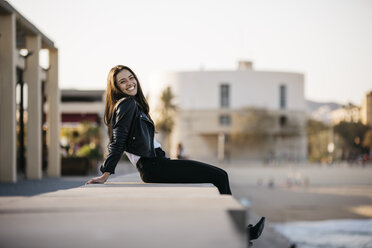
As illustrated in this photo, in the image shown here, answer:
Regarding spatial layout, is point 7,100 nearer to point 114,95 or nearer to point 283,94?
point 114,95

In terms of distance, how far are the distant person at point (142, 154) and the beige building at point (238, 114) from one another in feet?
199

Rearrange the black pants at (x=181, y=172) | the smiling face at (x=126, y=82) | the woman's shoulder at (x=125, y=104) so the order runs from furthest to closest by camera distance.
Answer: the smiling face at (x=126, y=82) → the woman's shoulder at (x=125, y=104) → the black pants at (x=181, y=172)

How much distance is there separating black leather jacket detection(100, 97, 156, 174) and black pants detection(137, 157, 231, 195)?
79 millimetres

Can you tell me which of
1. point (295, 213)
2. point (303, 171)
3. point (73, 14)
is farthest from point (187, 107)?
point (73, 14)

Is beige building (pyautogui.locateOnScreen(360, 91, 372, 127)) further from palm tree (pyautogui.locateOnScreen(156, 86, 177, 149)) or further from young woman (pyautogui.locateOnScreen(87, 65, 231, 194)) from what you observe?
young woman (pyautogui.locateOnScreen(87, 65, 231, 194))

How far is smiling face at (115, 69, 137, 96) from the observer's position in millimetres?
3752

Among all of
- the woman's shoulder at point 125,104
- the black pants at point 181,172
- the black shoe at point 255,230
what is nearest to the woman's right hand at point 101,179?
the black pants at point 181,172

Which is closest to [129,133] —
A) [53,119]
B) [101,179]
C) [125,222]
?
[101,179]

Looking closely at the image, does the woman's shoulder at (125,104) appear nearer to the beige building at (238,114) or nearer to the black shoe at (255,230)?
the black shoe at (255,230)

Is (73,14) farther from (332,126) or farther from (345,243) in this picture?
(332,126)

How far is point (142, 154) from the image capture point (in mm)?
3547

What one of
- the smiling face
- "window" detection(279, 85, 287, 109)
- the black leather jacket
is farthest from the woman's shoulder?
"window" detection(279, 85, 287, 109)

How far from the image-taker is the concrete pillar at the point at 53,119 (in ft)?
49.5

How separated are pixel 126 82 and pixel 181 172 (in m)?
0.76
